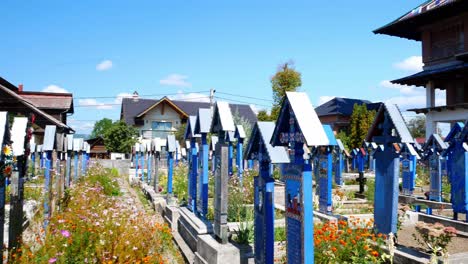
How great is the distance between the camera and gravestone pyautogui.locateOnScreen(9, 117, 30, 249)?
5.84 m

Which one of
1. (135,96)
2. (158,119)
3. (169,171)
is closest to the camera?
(169,171)

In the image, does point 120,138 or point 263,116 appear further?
point 120,138

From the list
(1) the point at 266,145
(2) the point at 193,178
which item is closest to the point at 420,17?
(2) the point at 193,178

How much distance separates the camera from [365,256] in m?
5.41

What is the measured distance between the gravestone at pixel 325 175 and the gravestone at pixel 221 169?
2892 millimetres

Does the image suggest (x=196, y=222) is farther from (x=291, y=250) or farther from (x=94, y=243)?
(x=291, y=250)

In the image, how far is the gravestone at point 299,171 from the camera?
4375 millimetres

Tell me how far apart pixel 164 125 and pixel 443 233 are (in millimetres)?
46225

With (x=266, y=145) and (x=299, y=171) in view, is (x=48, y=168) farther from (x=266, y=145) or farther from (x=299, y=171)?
(x=299, y=171)

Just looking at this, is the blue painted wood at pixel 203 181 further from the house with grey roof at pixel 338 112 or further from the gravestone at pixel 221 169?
the house with grey roof at pixel 338 112

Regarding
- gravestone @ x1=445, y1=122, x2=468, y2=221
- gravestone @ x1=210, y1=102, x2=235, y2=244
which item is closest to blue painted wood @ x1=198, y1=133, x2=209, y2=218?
gravestone @ x1=210, y1=102, x2=235, y2=244

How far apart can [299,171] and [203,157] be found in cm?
518

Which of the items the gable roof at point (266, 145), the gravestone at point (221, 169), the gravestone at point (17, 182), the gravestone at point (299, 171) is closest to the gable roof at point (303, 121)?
the gravestone at point (299, 171)

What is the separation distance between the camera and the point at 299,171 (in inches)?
178
